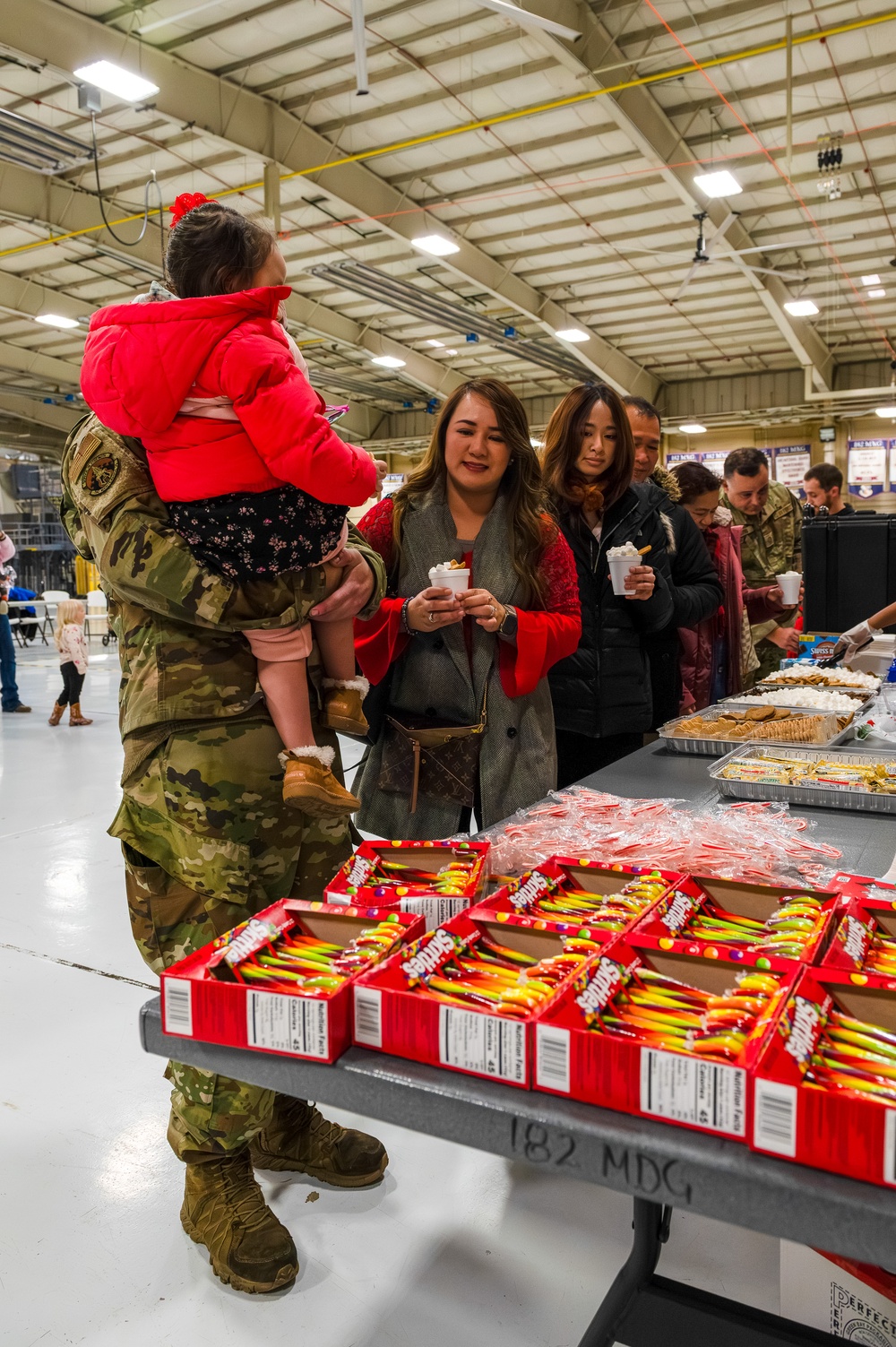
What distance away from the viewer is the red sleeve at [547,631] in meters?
1.90

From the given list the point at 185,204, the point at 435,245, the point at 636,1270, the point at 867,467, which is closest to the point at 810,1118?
the point at 636,1270

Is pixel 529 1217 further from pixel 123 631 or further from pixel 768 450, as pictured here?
pixel 768 450

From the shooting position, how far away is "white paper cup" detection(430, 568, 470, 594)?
1.78 metres

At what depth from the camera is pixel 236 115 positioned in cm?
803

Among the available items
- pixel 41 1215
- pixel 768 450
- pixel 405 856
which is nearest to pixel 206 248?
pixel 405 856

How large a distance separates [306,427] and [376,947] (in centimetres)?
75

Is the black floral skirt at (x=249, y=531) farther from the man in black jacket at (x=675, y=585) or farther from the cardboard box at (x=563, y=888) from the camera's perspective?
the man in black jacket at (x=675, y=585)

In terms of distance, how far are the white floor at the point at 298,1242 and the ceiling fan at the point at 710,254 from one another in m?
8.63

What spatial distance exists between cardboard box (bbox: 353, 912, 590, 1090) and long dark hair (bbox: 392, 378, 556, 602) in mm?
1190

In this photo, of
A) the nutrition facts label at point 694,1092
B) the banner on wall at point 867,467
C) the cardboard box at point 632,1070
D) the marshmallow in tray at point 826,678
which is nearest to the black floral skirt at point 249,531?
the cardboard box at point 632,1070

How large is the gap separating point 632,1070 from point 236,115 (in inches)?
355

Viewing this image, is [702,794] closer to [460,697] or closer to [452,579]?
[460,697]

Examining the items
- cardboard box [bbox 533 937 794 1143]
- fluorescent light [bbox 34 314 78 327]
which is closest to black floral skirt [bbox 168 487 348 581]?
cardboard box [bbox 533 937 794 1143]

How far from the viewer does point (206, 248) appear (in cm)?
145
